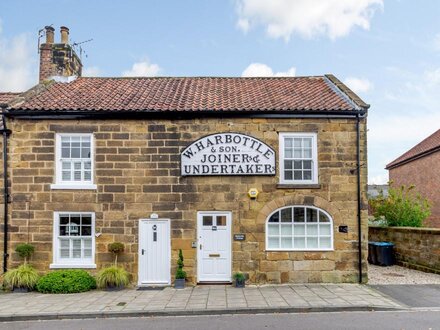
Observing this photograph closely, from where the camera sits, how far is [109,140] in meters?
13.8

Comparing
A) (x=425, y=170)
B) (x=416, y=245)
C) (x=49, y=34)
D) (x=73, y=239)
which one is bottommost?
(x=416, y=245)

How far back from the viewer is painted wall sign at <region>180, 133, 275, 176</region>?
535 inches

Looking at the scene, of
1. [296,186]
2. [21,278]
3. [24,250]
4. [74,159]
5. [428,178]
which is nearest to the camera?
[21,278]

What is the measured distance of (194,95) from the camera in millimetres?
15445

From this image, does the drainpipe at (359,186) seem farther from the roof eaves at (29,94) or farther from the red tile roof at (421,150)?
the red tile roof at (421,150)

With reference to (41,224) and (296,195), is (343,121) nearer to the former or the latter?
(296,195)

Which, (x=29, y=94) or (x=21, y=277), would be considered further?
(x=29, y=94)

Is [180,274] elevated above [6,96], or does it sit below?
below

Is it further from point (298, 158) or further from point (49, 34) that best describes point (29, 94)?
point (298, 158)

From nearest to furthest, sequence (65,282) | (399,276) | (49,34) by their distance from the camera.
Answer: (65,282)
(399,276)
(49,34)

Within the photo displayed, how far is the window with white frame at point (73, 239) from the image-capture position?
13484mm

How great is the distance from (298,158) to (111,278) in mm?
7125

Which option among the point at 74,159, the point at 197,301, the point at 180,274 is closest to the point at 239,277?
the point at 180,274

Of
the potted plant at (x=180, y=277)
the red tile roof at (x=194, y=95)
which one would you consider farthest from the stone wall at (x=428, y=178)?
the potted plant at (x=180, y=277)
